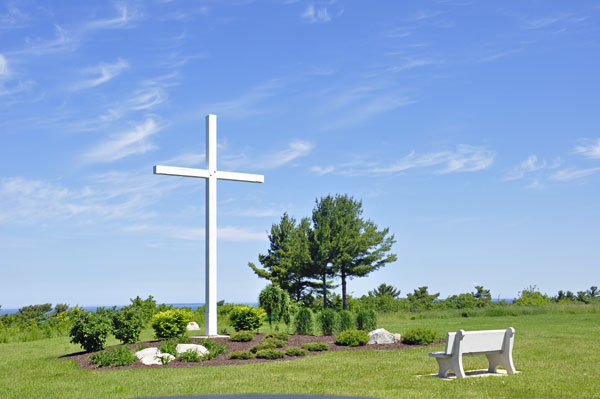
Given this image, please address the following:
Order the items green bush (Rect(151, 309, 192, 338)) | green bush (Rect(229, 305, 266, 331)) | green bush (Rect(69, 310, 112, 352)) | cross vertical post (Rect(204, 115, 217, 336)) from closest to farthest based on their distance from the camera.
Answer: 1. green bush (Rect(69, 310, 112, 352))
2. green bush (Rect(151, 309, 192, 338))
3. cross vertical post (Rect(204, 115, 217, 336))
4. green bush (Rect(229, 305, 266, 331))

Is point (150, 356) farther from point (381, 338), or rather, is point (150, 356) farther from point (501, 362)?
point (501, 362)

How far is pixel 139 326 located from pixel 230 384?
21.9ft

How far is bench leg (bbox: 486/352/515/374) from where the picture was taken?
10703 millimetres

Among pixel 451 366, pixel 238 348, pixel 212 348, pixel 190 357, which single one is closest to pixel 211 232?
pixel 238 348

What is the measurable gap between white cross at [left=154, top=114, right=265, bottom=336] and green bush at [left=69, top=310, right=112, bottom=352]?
279 centimetres

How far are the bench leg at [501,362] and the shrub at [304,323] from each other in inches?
299

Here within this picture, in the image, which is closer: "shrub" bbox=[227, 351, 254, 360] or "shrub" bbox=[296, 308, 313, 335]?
"shrub" bbox=[227, 351, 254, 360]

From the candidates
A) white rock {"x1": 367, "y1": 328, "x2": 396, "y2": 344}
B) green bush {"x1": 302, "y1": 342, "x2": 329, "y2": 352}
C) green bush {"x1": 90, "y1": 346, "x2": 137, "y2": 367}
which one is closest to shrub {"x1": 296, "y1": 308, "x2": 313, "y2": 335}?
white rock {"x1": 367, "y1": 328, "x2": 396, "y2": 344}

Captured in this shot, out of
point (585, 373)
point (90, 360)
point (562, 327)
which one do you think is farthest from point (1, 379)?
point (562, 327)

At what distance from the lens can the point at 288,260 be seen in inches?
1651

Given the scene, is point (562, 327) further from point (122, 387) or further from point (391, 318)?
point (122, 387)

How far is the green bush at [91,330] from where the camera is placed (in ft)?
47.6

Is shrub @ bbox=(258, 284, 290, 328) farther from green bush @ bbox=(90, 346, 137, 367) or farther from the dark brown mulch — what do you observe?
green bush @ bbox=(90, 346, 137, 367)

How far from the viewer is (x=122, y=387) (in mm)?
9484
